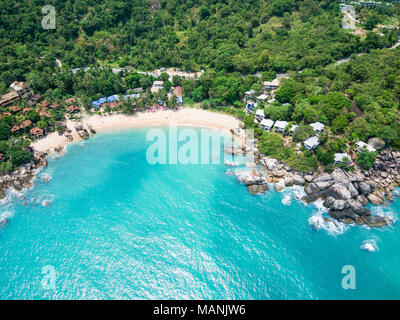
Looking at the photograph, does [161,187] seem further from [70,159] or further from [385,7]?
[385,7]

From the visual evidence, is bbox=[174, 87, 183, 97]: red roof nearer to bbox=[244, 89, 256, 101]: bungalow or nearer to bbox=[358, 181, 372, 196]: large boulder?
bbox=[244, 89, 256, 101]: bungalow

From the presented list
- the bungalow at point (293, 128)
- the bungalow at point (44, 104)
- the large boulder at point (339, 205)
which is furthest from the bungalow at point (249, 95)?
the bungalow at point (44, 104)

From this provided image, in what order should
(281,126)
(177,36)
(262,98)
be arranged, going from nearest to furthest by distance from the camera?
(281,126) < (262,98) < (177,36)
